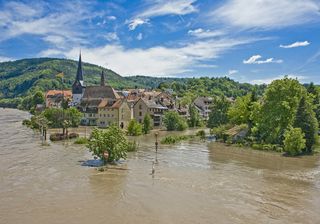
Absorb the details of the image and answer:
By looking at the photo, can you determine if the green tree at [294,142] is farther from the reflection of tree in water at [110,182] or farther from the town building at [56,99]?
the town building at [56,99]

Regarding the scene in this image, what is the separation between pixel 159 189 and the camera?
26.9 metres

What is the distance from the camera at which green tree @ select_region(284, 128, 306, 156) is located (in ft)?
143

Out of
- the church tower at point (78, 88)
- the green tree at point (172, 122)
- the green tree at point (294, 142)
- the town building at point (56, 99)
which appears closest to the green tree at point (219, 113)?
the green tree at point (172, 122)

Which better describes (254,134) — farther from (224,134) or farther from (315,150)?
(315,150)

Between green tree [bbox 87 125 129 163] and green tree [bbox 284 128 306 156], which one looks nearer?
green tree [bbox 87 125 129 163]

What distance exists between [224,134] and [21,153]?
97.9 ft

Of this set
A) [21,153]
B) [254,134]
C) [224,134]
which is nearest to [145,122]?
[224,134]

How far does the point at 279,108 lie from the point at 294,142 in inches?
281

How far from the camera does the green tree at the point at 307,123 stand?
45.6 metres

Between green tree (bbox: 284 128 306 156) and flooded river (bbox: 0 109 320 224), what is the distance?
1.61 meters

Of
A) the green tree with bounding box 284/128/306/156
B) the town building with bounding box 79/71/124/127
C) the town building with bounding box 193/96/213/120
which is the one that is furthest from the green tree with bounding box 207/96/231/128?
the town building with bounding box 193/96/213/120

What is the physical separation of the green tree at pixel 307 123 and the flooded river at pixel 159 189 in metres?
3.36

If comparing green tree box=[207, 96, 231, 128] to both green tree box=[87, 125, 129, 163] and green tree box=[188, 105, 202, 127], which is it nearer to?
green tree box=[188, 105, 202, 127]

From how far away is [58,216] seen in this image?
20984 mm
